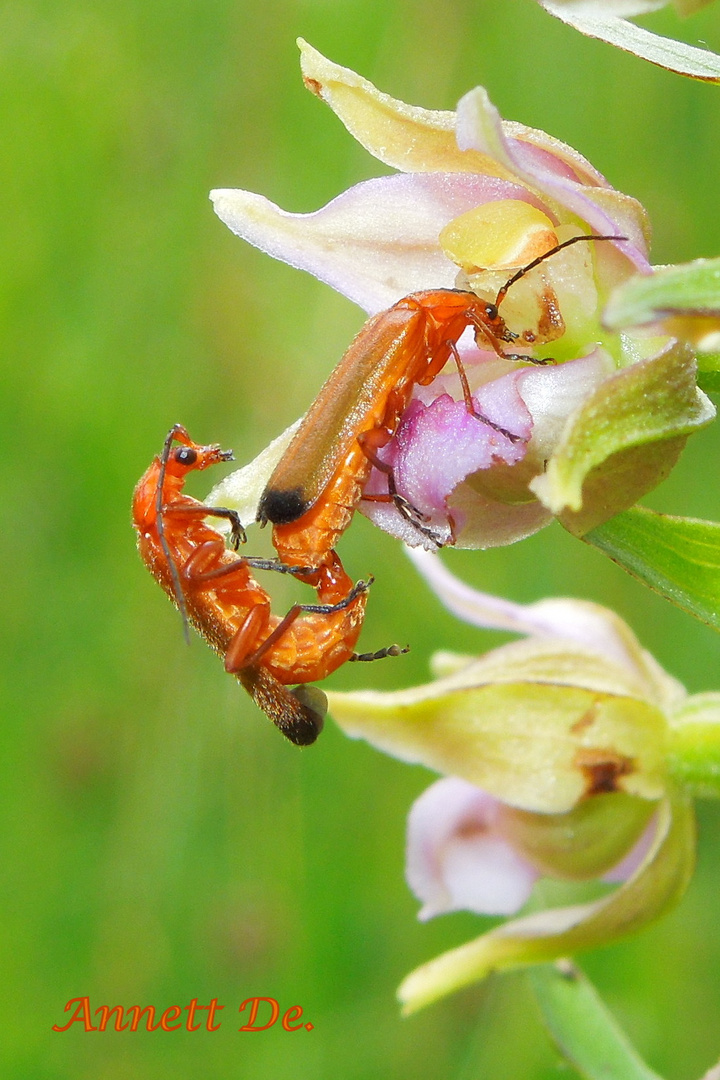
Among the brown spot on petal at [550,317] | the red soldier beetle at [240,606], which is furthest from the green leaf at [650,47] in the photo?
the red soldier beetle at [240,606]

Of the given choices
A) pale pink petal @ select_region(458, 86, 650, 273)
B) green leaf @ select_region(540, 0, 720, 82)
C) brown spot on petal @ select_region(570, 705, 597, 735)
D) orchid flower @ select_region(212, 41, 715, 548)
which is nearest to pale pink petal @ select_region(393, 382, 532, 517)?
orchid flower @ select_region(212, 41, 715, 548)

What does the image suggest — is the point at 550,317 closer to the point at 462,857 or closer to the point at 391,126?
the point at 391,126

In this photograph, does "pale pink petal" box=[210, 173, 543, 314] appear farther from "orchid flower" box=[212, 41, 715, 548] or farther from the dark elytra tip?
the dark elytra tip

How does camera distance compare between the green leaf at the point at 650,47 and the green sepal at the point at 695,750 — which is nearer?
the green leaf at the point at 650,47

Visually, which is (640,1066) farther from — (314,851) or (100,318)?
(100,318)

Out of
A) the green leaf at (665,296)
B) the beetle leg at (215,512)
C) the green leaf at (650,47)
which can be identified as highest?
the green leaf at (650,47)

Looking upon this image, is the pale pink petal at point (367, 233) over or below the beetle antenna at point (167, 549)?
over

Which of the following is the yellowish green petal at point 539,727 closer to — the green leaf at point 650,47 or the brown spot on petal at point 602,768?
the brown spot on petal at point 602,768

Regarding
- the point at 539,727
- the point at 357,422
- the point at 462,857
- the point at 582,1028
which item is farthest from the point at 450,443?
the point at 582,1028
